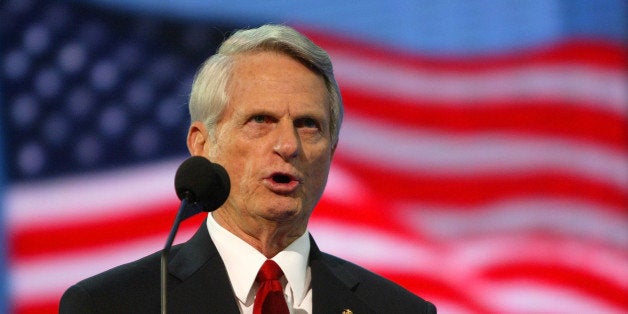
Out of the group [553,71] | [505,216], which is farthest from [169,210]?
[553,71]

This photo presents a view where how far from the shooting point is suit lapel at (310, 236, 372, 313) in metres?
2.28

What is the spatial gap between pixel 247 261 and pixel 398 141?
192cm

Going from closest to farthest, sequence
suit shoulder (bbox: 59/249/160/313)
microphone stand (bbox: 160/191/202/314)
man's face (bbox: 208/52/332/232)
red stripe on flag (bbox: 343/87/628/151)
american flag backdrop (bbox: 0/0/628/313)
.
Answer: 1. microphone stand (bbox: 160/191/202/314)
2. suit shoulder (bbox: 59/249/160/313)
3. man's face (bbox: 208/52/332/232)
4. american flag backdrop (bbox: 0/0/628/313)
5. red stripe on flag (bbox: 343/87/628/151)

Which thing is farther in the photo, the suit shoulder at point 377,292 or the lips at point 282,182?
the suit shoulder at point 377,292

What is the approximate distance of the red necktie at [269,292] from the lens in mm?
2162

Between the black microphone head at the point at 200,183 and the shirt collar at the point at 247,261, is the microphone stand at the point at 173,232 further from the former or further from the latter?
the shirt collar at the point at 247,261

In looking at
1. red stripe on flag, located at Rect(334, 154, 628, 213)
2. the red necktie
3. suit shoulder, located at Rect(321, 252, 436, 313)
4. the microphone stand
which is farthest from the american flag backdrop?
the microphone stand

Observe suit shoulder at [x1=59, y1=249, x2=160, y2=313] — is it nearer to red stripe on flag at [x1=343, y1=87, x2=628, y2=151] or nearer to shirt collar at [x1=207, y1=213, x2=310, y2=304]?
shirt collar at [x1=207, y1=213, x2=310, y2=304]

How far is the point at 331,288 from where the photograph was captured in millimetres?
2322

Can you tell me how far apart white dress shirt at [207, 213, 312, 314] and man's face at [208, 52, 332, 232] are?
0.05m

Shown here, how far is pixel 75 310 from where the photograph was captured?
2.10m

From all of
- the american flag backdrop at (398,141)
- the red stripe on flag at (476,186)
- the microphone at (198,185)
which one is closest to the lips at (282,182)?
the microphone at (198,185)

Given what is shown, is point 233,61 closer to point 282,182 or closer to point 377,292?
point 282,182

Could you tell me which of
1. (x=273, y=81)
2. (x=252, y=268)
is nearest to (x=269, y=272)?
(x=252, y=268)
